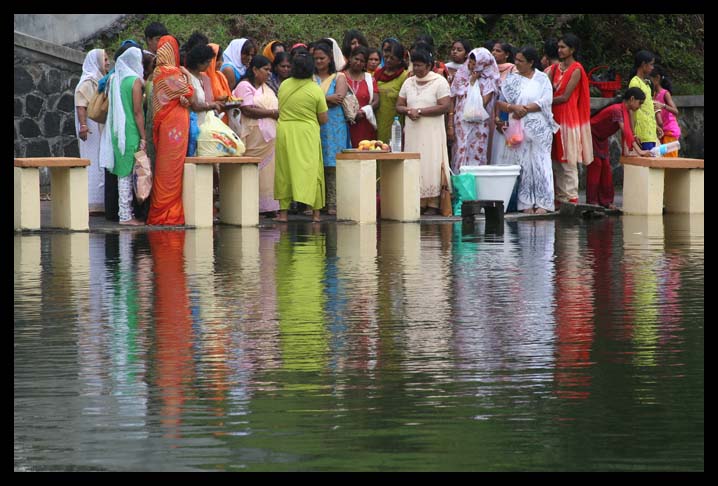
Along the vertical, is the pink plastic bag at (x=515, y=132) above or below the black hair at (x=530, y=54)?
below

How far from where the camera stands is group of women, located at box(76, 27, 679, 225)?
54.1ft

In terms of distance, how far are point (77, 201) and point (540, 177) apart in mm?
5404

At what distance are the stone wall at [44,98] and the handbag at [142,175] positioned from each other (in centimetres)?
470

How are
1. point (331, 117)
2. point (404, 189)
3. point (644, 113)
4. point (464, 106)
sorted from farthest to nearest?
1. point (644, 113)
2. point (464, 106)
3. point (331, 117)
4. point (404, 189)

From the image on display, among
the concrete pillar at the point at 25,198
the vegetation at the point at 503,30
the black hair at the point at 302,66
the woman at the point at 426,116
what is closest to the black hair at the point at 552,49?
the woman at the point at 426,116

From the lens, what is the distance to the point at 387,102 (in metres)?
18.2

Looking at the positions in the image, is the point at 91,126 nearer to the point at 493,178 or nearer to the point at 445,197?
the point at 445,197

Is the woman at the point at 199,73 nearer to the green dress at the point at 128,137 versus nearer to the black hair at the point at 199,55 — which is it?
the black hair at the point at 199,55

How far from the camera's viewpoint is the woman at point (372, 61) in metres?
18.3

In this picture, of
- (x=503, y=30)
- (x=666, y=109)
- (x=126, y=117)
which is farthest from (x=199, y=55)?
(x=503, y=30)

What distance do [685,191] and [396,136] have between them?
362cm

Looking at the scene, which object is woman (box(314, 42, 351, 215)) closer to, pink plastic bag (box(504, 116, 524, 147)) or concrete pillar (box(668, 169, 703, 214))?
pink plastic bag (box(504, 116, 524, 147))
